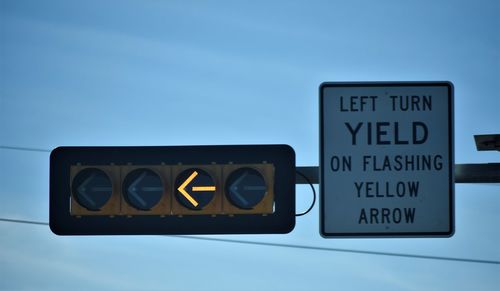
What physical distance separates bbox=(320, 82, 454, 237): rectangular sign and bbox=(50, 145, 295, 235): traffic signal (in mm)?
424

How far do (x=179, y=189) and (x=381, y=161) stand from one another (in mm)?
1833

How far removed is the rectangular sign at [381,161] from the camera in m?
16.8

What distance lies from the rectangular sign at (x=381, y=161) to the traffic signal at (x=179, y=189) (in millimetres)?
424

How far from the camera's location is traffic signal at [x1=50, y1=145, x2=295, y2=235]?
16938mm

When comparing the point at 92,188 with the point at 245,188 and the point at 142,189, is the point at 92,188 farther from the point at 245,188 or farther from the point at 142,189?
the point at 245,188

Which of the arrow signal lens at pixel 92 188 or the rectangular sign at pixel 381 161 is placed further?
the arrow signal lens at pixel 92 188

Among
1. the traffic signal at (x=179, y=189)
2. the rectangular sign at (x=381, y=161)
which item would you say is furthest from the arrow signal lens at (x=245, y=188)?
the rectangular sign at (x=381, y=161)

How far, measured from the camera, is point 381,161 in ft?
55.3

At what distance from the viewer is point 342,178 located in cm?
1689

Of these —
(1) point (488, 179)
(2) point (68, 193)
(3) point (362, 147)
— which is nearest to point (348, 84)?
(3) point (362, 147)

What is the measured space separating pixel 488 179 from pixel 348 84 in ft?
5.36

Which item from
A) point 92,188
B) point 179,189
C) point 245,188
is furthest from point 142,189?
point 245,188

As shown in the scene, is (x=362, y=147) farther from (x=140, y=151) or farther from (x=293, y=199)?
(x=140, y=151)

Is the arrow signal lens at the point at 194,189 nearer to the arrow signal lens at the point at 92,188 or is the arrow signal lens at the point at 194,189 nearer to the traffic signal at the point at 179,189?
the traffic signal at the point at 179,189
